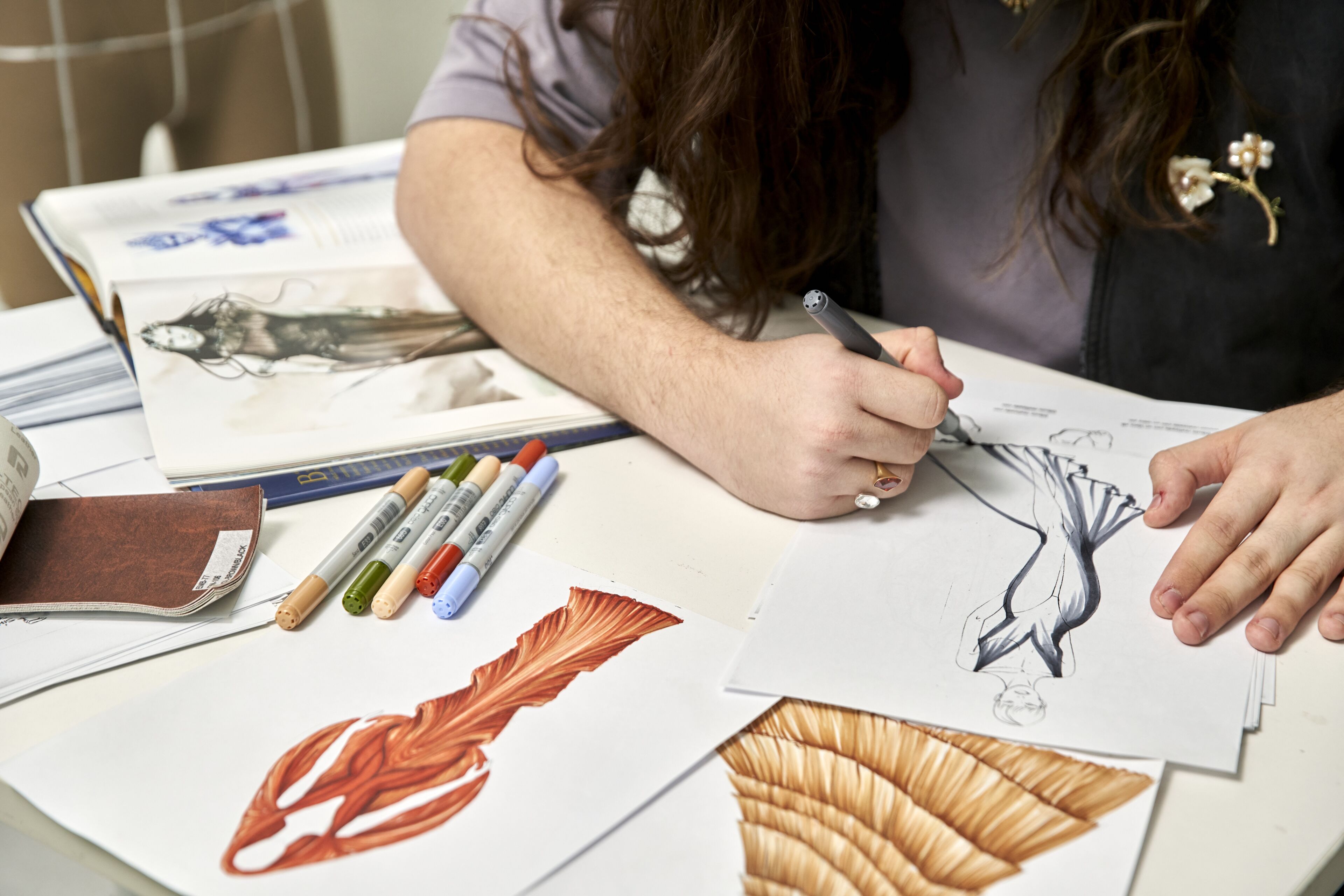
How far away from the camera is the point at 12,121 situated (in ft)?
4.65

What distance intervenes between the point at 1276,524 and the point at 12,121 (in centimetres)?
171

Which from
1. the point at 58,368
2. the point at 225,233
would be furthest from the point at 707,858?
the point at 225,233

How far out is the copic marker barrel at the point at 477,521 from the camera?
0.56 metres

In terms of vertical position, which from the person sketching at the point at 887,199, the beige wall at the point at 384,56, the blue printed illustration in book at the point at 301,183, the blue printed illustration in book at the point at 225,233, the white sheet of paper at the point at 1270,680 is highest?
the person sketching at the point at 887,199

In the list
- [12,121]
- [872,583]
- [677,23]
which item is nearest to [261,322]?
[677,23]

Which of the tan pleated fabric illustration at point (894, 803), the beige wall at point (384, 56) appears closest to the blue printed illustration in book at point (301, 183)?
the tan pleated fabric illustration at point (894, 803)

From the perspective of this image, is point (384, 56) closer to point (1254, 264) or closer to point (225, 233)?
point (225, 233)

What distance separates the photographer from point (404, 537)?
0.59 metres

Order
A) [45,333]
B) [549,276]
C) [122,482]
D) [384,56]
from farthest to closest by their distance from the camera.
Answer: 1. [384,56]
2. [45,333]
3. [549,276]
4. [122,482]

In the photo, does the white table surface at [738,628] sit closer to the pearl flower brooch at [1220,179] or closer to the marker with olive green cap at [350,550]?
the marker with olive green cap at [350,550]

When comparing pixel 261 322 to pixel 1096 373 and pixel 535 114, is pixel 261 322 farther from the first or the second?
pixel 1096 373

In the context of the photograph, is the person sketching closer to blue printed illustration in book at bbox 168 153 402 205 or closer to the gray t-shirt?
the gray t-shirt

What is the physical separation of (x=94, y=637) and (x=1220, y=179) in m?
0.93

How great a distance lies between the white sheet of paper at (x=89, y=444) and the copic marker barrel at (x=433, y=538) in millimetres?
261
